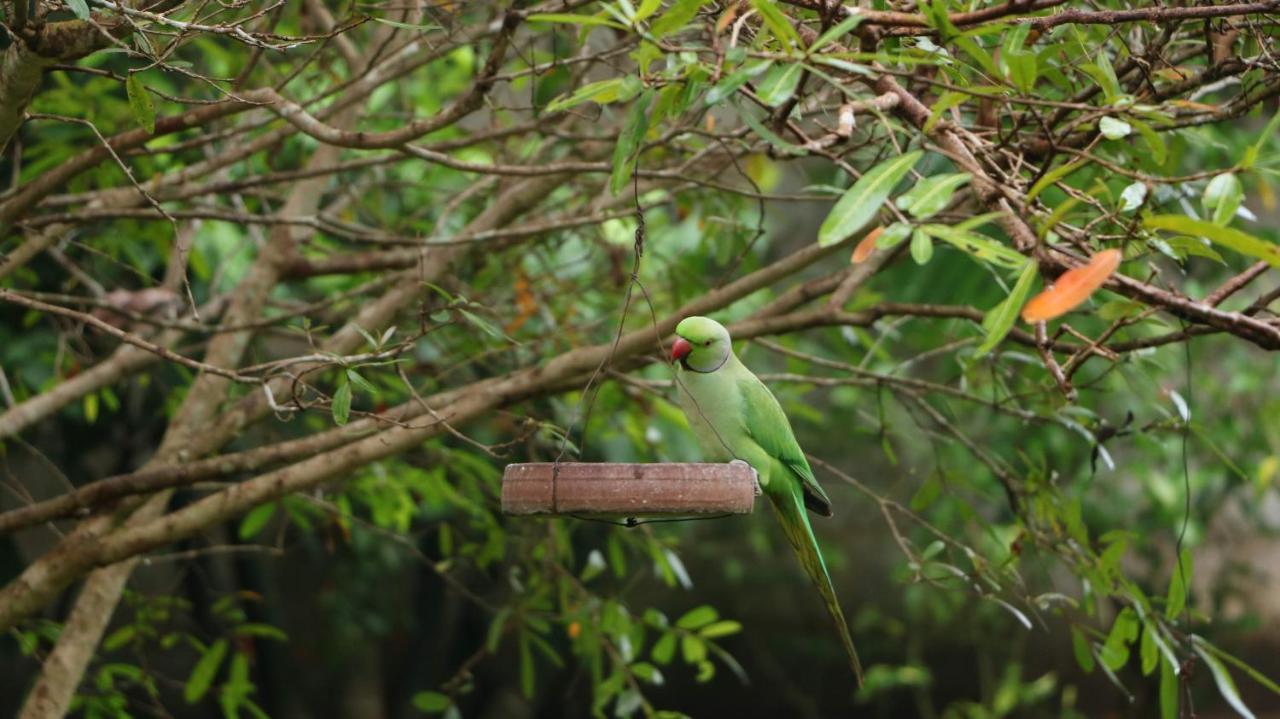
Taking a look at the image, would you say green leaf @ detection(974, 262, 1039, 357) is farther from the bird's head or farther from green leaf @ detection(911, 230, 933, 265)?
the bird's head

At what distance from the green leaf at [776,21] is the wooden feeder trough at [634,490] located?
2.47 ft

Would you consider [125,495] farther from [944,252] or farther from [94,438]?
[944,252]

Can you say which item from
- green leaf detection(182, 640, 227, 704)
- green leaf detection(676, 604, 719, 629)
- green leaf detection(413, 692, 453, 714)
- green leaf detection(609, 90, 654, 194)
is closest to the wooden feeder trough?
green leaf detection(609, 90, 654, 194)

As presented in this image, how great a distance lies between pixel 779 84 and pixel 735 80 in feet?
0.22

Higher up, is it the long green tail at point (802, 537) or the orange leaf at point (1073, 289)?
the orange leaf at point (1073, 289)

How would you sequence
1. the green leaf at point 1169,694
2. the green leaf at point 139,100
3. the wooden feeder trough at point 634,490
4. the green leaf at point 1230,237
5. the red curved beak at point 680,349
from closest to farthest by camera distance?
the green leaf at point 1230,237 → the wooden feeder trough at point 634,490 → the green leaf at point 139,100 → the red curved beak at point 680,349 → the green leaf at point 1169,694

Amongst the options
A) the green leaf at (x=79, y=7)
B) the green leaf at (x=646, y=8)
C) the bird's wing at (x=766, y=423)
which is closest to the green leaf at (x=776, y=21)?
the green leaf at (x=646, y=8)

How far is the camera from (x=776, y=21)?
6.03 ft

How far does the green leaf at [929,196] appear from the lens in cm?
180

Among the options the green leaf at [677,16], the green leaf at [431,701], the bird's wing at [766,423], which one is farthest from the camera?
the green leaf at [431,701]

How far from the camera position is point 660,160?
4.09 meters

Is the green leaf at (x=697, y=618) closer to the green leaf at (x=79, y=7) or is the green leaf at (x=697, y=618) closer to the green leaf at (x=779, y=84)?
the green leaf at (x=779, y=84)

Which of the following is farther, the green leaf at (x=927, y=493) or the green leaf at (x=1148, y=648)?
the green leaf at (x=927, y=493)

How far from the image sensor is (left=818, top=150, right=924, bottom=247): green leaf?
1742 mm
